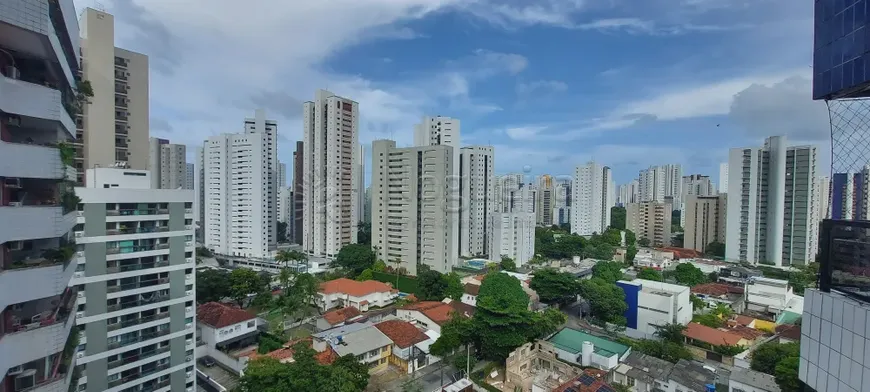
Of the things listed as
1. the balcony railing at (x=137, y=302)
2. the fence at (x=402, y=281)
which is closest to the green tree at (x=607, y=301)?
the fence at (x=402, y=281)

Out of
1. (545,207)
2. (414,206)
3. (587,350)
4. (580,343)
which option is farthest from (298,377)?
(545,207)

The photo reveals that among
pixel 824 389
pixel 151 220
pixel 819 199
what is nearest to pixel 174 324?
pixel 151 220

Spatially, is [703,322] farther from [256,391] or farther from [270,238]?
[270,238]

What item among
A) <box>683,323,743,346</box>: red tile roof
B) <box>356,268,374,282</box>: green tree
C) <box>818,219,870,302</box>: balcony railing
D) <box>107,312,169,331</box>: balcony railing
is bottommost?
<box>683,323,743,346</box>: red tile roof

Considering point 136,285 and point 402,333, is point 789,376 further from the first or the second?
point 136,285

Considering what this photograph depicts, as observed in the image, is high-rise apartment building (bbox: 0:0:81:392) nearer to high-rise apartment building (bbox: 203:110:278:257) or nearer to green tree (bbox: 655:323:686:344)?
green tree (bbox: 655:323:686:344)

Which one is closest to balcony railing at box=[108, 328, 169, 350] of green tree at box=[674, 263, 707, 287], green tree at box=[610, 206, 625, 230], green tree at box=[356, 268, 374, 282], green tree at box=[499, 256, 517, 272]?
green tree at box=[356, 268, 374, 282]
